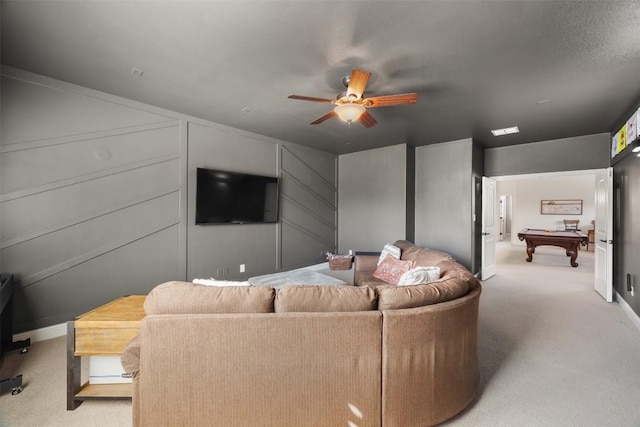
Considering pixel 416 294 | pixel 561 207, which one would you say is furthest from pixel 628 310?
pixel 561 207

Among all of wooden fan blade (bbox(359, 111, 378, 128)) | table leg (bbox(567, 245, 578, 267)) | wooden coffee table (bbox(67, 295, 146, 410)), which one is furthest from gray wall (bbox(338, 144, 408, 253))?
wooden coffee table (bbox(67, 295, 146, 410))

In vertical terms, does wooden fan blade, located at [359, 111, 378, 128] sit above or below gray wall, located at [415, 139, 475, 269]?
above

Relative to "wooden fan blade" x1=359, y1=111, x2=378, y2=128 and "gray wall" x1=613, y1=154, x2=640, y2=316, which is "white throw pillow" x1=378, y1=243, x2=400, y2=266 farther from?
"gray wall" x1=613, y1=154, x2=640, y2=316

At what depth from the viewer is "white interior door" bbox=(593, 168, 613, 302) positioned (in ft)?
13.2

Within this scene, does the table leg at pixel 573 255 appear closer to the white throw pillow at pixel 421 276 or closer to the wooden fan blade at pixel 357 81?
the white throw pillow at pixel 421 276

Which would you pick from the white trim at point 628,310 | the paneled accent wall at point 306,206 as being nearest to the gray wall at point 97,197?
the paneled accent wall at point 306,206

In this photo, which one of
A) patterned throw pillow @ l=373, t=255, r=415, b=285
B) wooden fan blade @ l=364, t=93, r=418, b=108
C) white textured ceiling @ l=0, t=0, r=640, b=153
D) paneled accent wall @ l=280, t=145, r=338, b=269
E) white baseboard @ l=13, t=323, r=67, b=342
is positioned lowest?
white baseboard @ l=13, t=323, r=67, b=342

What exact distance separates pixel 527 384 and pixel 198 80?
158 inches

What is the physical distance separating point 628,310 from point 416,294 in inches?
155

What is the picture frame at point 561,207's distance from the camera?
9367 millimetres

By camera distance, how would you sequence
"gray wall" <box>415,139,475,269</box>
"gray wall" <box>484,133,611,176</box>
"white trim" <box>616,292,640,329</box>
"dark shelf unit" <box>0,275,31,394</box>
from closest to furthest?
"dark shelf unit" <box>0,275,31,394</box> < "white trim" <box>616,292,640,329</box> < "gray wall" <box>484,133,611,176</box> < "gray wall" <box>415,139,475,269</box>

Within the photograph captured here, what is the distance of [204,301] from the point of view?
1524 mm

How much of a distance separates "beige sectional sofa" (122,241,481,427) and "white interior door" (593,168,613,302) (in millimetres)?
4375

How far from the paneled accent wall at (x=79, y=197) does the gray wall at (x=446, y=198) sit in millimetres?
4475
